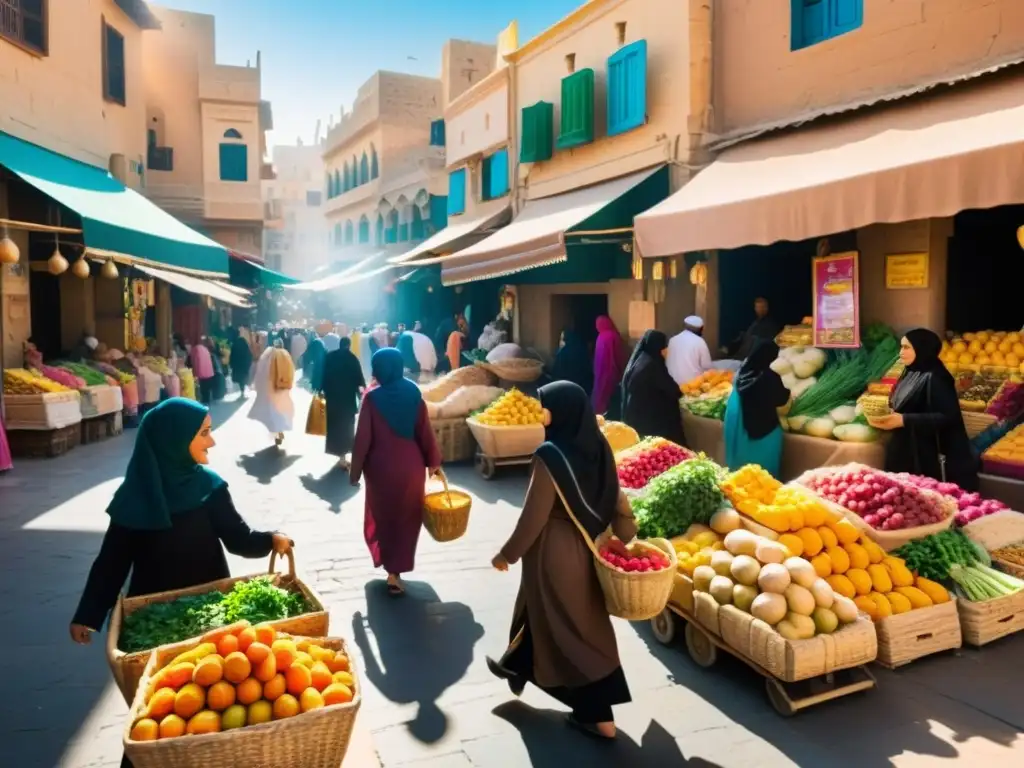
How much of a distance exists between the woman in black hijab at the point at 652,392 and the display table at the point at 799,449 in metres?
0.33

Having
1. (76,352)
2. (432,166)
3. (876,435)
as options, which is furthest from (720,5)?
(432,166)

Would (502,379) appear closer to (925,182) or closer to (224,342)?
(925,182)

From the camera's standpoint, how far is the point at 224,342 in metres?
24.4

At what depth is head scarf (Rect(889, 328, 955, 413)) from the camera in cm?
600

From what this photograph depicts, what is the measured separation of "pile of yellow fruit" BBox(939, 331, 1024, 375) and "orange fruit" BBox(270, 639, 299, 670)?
6.59 m

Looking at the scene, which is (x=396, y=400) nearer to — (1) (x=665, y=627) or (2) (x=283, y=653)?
(1) (x=665, y=627)

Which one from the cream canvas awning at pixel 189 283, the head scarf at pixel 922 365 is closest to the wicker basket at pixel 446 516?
the head scarf at pixel 922 365

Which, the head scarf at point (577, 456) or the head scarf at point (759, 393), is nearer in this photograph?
the head scarf at point (577, 456)

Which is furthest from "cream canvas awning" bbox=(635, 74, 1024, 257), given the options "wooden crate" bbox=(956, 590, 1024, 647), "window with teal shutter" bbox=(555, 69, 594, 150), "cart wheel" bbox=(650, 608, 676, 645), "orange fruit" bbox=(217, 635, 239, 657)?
"orange fruit" bbox=(217, 635, 239, 657)

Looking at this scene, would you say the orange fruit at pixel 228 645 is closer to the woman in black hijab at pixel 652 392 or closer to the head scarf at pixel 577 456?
the head scarf at pixel 577 456

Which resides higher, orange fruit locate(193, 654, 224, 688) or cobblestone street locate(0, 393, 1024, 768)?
orange fruit locate(193, 654, 224, 688)

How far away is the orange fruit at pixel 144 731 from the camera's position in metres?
A: 2.36

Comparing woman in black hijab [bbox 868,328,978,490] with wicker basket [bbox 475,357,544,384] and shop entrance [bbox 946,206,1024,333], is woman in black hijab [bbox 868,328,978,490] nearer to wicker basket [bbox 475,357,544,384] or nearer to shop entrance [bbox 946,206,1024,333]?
shop entrance [bbox 946,206,1024,333]

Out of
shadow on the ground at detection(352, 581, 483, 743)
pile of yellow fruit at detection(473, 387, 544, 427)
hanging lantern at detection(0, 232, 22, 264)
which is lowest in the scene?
shadow on the ground at detection(352, 581, 483, 743)
